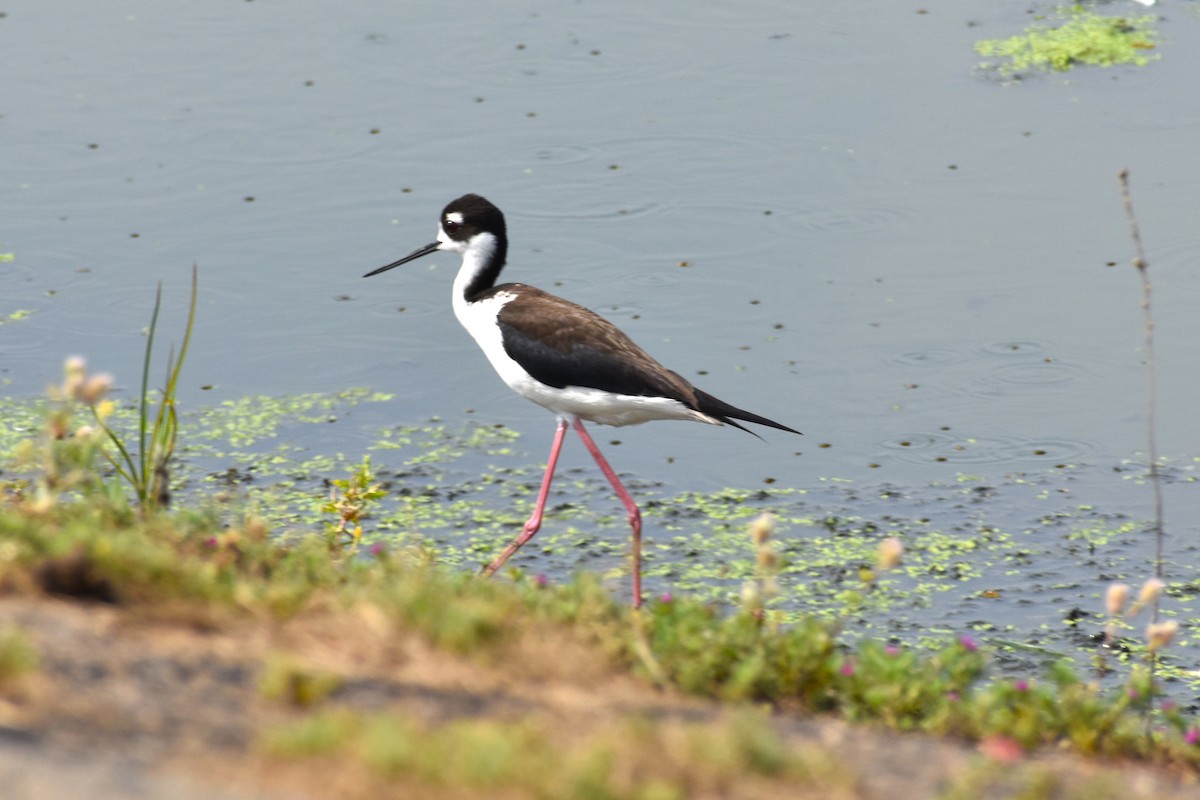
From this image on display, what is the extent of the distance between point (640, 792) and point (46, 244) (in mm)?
7667

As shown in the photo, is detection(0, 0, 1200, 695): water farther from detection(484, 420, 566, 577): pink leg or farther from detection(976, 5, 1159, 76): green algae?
detection(484, 420, 566, 577): pink leg

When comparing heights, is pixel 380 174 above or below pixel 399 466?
above

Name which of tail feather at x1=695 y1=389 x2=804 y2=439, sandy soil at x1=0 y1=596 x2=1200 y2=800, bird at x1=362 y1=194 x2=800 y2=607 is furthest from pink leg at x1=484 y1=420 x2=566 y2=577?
sandy soil at x1=0 y1=596 x2=1200 y2=800

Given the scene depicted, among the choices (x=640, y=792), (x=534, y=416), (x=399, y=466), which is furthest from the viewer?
(x=534, y=416)

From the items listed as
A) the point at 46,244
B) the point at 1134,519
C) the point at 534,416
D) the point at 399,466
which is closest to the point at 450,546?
the point at 399,466

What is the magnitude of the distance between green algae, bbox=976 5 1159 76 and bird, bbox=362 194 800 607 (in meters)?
6.11

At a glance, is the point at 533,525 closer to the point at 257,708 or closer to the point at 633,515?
the point at 633,515

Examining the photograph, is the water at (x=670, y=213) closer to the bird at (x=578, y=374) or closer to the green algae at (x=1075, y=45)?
the green algae at (x=1075, y=45)

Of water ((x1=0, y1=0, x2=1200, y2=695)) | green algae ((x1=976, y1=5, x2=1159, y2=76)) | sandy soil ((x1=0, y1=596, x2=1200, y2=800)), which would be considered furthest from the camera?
green algae ((x1=976, y1=5, x2=1159, y2=76))

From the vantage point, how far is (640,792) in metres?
3.22

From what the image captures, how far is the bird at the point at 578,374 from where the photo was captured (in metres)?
6.67

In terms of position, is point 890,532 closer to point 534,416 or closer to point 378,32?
point 534,416

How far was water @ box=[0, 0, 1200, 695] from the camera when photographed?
8.39m

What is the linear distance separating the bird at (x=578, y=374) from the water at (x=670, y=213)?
3.51 feet
